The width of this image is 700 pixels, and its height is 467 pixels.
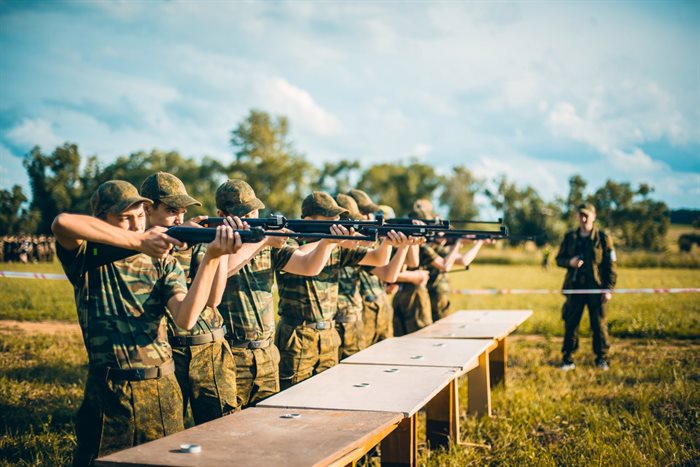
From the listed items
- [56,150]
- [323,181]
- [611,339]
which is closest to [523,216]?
[323,181]

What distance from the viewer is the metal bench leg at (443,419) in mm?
5945

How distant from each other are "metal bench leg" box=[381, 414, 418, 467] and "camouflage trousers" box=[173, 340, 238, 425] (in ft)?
3.84

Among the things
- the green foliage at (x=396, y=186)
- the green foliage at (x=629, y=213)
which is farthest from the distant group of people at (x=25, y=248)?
the green foliage at (x=396, y=186)

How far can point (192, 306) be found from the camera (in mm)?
3588

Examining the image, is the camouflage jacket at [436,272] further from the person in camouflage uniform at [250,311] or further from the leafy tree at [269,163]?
the leafy tree at [269,163]

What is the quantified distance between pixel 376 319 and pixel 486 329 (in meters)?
1.34

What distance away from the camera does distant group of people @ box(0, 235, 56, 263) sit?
55.7 ft

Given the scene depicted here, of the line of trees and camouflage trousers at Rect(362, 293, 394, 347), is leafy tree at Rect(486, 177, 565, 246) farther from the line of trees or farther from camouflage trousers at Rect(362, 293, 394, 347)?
camouflage trousers at Rect(362, 293, 394, 347)

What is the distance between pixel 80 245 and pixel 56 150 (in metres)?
41.5

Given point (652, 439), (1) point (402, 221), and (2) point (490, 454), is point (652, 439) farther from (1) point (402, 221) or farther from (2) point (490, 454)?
(1) point (402, 221)

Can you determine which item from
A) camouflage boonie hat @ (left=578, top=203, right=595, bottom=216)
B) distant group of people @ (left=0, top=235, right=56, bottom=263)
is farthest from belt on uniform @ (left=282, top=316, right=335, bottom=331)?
distant group of people @ (left=0, top=235, right=56, bottom=263)

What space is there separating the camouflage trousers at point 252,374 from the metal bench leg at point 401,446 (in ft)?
3.67

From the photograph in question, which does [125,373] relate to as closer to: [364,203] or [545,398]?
[364,203]

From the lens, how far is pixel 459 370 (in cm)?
509
